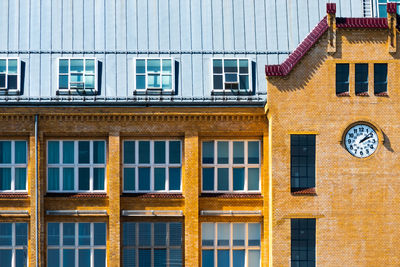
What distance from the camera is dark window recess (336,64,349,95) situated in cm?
3469

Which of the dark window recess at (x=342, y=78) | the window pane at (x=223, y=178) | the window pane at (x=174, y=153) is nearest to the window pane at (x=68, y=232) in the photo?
the window pane at (x=174, y=153)

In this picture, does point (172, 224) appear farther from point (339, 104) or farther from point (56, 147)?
point (339, 104)

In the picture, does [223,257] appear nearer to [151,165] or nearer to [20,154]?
[151,165]

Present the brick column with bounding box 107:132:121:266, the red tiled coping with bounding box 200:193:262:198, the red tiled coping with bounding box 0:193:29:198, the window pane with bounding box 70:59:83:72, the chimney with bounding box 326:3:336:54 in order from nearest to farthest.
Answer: the chimney with bounding box 326:3:336:54
the brick column with bounding box 107:132:121:266
the red tiled coping with bounding box 0:193:29:198
the red tiled coping with bounding box 200:193:262:198
the window pane with bounding box 70:59:83:72

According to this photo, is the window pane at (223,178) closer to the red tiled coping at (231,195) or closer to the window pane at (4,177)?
the red tiled coping at (231,195)

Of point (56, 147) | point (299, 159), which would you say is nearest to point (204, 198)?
point (299, 159)

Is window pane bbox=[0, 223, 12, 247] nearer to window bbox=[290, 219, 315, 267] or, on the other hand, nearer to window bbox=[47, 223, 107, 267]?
window bbox=[47, 223, 107, 267]

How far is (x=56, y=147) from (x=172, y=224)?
241 inches

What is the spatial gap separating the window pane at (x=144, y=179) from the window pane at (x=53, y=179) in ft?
11.9

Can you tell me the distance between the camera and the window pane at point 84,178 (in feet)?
120

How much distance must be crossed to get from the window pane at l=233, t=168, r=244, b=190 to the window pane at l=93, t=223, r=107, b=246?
603cm

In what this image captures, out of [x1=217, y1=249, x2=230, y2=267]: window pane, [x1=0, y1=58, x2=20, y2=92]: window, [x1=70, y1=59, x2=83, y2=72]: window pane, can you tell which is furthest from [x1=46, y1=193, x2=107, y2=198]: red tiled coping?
[x1=217, y1=249, x2=230, y2=267]: window pane

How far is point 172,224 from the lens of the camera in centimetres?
3612

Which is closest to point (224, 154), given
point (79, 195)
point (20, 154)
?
point (79, 195)
